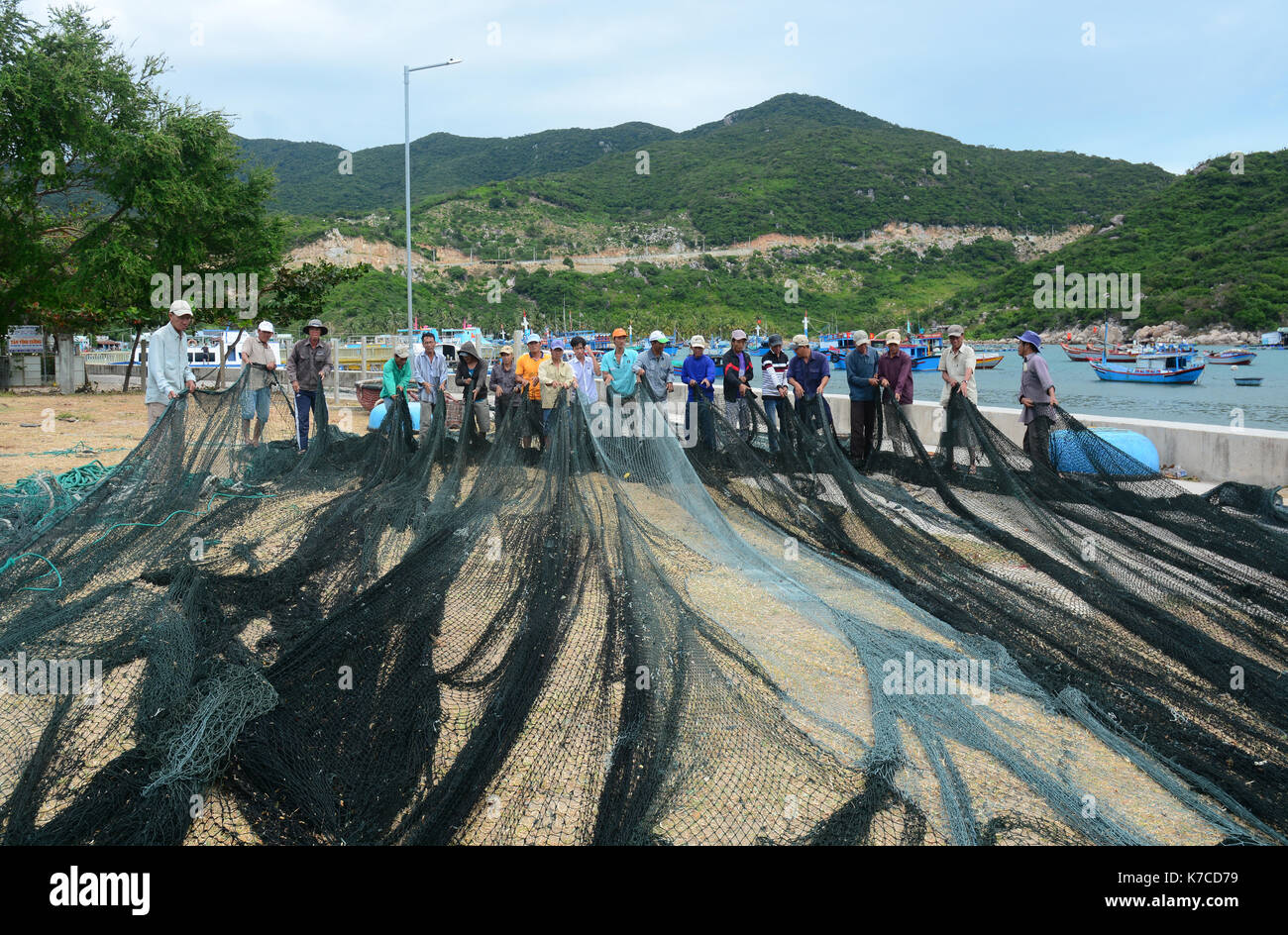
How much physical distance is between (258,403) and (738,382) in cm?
531

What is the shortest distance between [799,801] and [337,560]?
340 centimetres

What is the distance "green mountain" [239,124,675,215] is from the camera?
128 metres

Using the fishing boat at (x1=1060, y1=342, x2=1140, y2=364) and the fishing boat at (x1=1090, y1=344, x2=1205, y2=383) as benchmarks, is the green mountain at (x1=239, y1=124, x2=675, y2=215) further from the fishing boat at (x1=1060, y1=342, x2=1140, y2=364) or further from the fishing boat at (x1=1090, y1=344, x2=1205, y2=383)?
the fishing boat at (x1=1090, y1=344, x2=1205, y2=383)

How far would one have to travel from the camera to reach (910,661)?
393 centimetres

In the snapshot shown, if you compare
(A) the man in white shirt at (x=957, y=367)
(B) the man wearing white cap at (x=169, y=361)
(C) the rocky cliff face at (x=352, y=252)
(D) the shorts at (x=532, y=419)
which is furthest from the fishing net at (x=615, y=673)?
(C) the rocky cliff face at (x=352, y=252)

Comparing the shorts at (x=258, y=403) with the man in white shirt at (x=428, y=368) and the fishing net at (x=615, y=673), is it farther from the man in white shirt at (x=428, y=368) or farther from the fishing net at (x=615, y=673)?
the fishing net at (x=615, y=673)

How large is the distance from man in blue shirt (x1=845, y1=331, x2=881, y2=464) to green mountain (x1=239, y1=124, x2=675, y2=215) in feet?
406

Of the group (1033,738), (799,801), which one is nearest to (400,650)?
(799,801)

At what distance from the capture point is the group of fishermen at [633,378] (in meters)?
7.49

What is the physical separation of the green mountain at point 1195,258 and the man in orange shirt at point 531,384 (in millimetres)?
77620

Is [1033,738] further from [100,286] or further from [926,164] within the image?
[926,164]

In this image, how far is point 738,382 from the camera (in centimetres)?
856

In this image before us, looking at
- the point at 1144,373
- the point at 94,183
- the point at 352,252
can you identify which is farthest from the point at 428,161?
the point at 94,183

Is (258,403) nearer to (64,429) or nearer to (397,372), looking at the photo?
(397,372)
